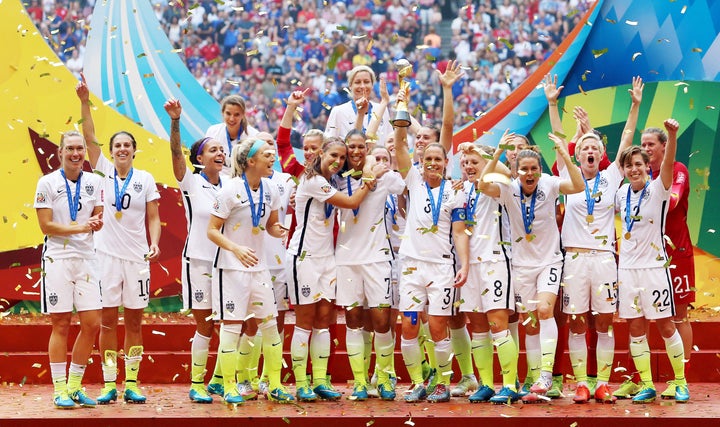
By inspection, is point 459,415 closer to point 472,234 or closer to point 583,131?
point 472,234

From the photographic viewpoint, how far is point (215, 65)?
39.2ft

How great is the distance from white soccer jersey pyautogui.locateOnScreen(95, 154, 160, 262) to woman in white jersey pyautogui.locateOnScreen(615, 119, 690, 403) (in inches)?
137

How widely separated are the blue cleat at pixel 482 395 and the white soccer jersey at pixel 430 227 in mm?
924

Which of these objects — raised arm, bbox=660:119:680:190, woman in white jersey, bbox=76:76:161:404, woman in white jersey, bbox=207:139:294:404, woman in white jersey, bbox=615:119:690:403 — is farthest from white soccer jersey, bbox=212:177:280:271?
raised arm, bbox=660:119:680:190

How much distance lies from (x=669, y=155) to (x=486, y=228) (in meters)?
1.36

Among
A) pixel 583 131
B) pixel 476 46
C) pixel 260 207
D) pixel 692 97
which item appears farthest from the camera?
pixel 476 46

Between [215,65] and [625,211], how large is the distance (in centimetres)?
543

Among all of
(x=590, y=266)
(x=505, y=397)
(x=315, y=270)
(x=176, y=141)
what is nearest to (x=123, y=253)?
(x=176, y=141)

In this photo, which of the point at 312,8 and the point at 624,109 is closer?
the point at 624,109

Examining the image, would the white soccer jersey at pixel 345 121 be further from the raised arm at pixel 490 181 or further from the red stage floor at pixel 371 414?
the red stage floor at pixel 371 414

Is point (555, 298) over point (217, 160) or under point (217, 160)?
under

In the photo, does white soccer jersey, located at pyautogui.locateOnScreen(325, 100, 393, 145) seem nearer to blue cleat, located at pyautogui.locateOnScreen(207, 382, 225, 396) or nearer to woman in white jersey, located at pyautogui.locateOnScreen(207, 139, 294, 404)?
woman in white jersey, located at pyautogui.locateOnScreen(207, 139, 294, 404)

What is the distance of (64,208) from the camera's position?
778 cm

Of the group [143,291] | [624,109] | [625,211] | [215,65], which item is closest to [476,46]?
[624,109]
